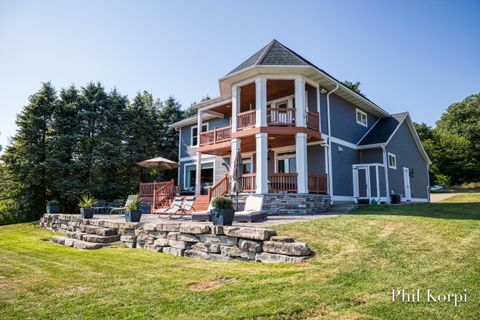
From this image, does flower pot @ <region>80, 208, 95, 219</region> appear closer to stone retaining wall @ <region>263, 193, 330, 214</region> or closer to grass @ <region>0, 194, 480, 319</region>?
grass @ <region>0, 194, 480, 319</region>

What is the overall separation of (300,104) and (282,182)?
3.29 m

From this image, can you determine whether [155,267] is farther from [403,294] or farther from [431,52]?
[431,52]

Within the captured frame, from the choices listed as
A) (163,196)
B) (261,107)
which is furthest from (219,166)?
(261,107)

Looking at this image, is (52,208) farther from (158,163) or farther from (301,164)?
(301,164)

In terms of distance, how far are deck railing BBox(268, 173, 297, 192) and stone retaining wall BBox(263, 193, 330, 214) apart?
568mm

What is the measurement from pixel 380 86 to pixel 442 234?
19870 millimetres

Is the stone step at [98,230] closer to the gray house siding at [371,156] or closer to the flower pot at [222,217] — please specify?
the flower pot at [222,217]

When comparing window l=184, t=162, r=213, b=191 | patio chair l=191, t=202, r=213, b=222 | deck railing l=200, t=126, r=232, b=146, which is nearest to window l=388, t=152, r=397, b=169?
deck railing l=200, t=126, r=232, b=146

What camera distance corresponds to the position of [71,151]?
20.2 m

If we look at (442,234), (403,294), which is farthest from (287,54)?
(403,294)

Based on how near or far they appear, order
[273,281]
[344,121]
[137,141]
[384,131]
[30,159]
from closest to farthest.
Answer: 1. [273,281]
2. [344,121]
3. [384,131]
4. [30,159]
5. [137,141]

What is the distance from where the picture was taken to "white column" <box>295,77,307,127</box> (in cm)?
1288

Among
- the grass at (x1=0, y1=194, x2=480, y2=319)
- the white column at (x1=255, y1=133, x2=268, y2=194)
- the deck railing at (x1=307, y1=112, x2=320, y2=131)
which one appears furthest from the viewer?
the deck railing at (x1=307, y1=112, x2=320, y2=131)

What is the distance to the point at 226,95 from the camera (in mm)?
15633
